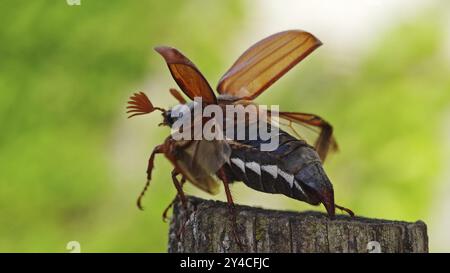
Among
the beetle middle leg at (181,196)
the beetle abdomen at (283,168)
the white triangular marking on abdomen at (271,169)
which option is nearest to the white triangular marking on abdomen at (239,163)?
the beetle abdomen at (283,168)

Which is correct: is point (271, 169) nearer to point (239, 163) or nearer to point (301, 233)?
point (239, 163)

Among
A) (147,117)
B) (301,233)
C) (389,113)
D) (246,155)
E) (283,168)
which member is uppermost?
(147,117)

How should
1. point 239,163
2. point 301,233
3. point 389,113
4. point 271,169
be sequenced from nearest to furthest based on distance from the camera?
point 301,233
point 271,169
point 239,163
point 389,113

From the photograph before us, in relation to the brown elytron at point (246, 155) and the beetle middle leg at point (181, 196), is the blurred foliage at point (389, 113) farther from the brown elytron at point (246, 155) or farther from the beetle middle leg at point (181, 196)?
the beetle middle leg at point (181, 196)

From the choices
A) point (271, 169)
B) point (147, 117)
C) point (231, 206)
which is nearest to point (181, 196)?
point (231, 206)

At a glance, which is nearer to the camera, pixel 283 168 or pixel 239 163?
pixel 283 168

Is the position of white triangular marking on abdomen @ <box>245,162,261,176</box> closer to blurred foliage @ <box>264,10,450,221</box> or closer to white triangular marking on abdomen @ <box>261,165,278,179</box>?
white triangular marking on abdomen @ <box>261,165,278,179</box>

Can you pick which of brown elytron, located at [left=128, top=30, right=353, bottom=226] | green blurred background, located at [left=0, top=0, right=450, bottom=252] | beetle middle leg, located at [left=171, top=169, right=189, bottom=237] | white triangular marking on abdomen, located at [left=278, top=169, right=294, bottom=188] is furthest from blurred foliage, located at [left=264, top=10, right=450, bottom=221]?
white triangular marking on abdomen, located at [left=278, top=169, right=294, bottom=188]
